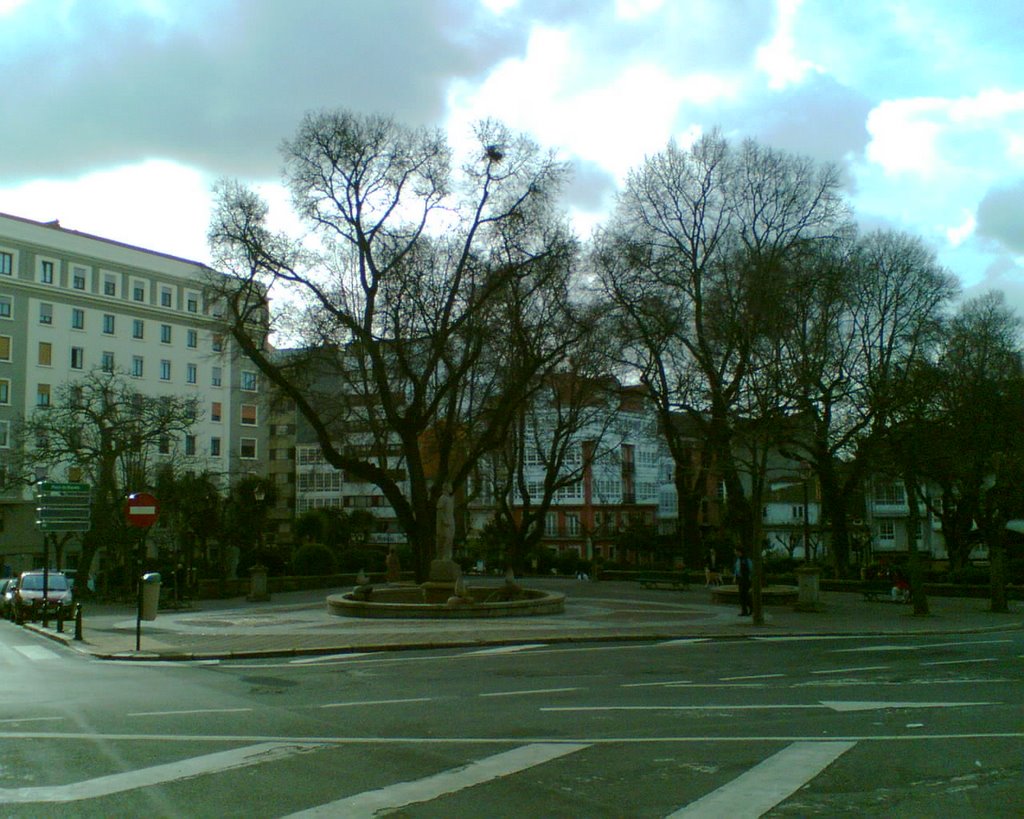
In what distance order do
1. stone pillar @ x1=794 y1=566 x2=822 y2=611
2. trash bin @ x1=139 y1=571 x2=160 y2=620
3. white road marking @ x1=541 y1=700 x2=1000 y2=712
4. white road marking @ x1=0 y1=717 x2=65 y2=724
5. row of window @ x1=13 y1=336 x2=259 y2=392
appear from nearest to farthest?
white road marking @ x1=0 y1=717 x2=65 y2=724
white road marking @ x1=541 y1=700 x2=1000 y2=712
trash bin @ x1=139 y1=571 x2=160 y2=620
stone pillar @ x1=794 y1=566 x2=822 y2=611
row of window @ x1=13 y1=336 x2=259 y2=392

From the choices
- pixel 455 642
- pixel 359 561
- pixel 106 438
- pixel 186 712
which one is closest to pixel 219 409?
pixel 359 561

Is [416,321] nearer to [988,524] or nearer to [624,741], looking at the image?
[988,524]

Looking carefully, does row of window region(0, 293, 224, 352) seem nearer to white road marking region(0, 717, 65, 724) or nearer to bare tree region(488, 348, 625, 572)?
bare tree region(488, 348, 625, 572)

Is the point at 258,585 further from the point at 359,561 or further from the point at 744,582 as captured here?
the point at 744,582

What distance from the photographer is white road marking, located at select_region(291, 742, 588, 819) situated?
6945mm

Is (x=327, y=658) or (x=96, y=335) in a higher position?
(x=96, y=335)

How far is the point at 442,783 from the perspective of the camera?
7.75 m

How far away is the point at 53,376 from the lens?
68.2 meters

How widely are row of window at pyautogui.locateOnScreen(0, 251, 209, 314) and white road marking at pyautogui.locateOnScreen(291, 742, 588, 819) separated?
60.7 m

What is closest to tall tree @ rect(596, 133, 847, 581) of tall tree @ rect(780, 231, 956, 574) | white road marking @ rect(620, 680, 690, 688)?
tall tree @ rect(780, 231, 956, 574)

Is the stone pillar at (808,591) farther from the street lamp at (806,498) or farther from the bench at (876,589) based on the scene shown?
the street lamp at (806,498)

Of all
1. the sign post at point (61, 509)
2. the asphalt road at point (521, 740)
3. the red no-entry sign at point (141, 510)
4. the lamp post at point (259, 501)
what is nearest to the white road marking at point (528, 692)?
the asphalt road at point (521, 740)

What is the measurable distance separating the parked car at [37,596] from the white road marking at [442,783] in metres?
24.8

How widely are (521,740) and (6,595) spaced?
33.4 meters
